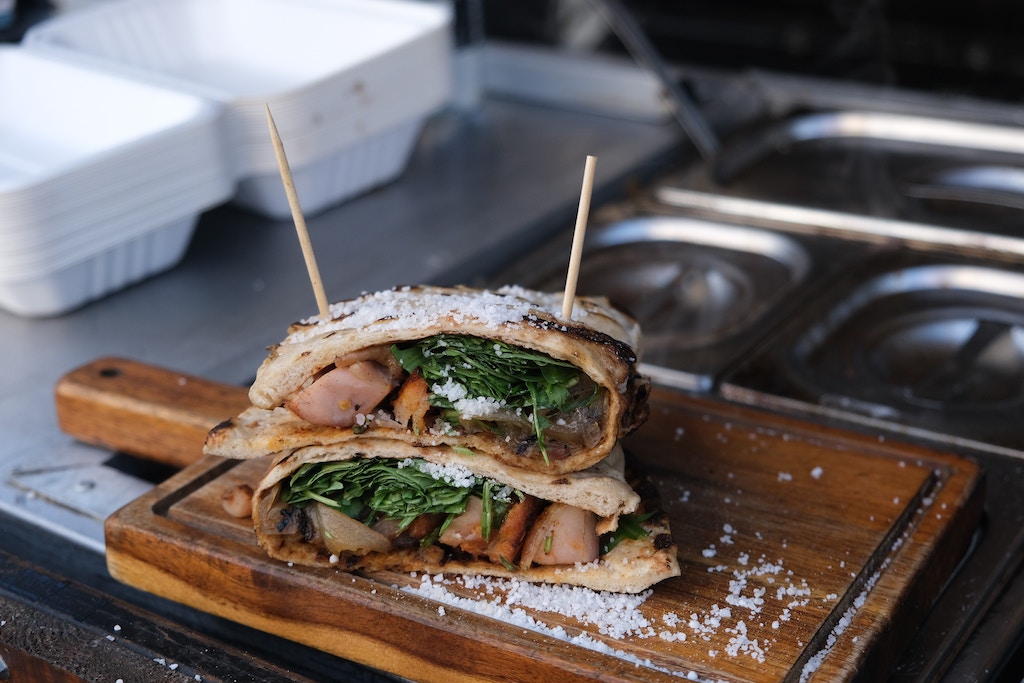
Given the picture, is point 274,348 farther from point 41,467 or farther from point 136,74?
point 136,74

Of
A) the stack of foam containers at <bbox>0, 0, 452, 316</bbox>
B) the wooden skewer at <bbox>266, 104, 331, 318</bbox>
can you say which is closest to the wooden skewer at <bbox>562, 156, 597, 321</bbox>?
the wooden skewer at <bbox>266, 104, 331, 318</bbox>

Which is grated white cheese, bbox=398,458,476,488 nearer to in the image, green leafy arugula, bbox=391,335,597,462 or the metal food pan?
green leafy arugula, bbox=391,335,597,462

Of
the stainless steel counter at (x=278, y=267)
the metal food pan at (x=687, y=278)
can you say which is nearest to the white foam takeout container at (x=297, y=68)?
the stainless steel counter at (x=278, y=267)

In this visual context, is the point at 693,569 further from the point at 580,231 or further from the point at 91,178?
the point at 91,178

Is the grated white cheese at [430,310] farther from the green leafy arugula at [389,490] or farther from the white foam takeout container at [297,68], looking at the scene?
the white foam takeout container at [297,68]

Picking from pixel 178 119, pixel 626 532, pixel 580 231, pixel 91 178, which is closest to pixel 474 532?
pixel 626 532

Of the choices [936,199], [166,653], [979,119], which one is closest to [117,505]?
[166,653]
